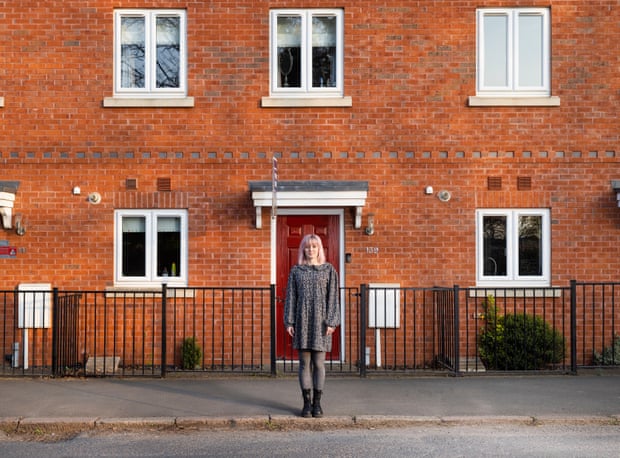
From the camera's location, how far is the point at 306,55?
37.4 ft

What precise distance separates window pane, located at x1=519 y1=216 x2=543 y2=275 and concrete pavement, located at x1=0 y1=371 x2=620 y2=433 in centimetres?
182

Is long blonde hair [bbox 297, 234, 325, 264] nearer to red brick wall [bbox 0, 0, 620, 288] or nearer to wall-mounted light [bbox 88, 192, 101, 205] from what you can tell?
red brick wall [bbox 0, 0, 620, 288]

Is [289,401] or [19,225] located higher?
[19,225]

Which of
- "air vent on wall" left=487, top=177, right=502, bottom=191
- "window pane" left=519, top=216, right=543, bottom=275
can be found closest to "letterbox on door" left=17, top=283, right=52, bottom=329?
"air vent on wall" left=487, top=177, right=502, bottom=191

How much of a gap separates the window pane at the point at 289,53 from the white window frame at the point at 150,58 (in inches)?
54.2

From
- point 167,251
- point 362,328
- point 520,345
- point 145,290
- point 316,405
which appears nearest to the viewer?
point 316,405

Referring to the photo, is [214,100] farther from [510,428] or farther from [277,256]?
[510,428]

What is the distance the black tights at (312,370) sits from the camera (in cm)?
801

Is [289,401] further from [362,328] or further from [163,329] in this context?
[163,329]

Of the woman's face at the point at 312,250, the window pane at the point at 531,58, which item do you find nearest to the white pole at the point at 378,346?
the woman's face at the point at 312,250

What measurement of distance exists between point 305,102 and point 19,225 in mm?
4445

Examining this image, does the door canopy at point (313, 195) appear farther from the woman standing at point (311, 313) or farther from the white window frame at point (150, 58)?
the woman standing at point (311, 313)

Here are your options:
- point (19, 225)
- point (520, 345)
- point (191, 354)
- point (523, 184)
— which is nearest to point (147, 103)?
point (19, 225)

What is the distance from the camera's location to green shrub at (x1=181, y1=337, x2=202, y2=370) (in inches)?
430
